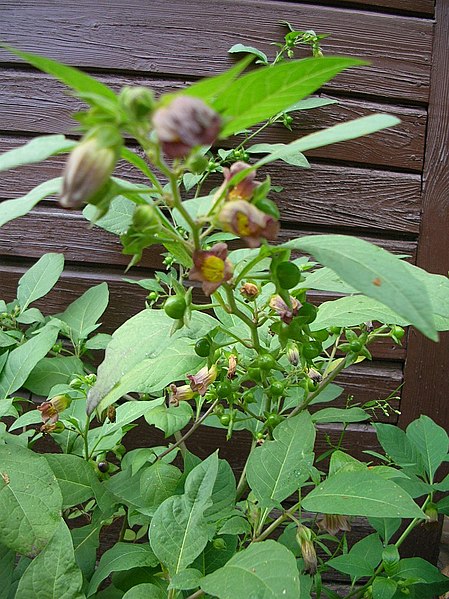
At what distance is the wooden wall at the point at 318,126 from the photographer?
1264mm

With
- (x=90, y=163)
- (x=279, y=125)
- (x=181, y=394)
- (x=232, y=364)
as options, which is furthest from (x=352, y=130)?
(x=279, y=125)

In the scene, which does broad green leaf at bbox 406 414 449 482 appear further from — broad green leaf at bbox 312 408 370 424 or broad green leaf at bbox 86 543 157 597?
broad green leaf at bbox 86 543 157 597

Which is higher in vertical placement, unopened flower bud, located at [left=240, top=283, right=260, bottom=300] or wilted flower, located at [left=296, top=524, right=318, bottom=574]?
unopened flower bud, located at [left=240, top=283, right=260, bottom=300]

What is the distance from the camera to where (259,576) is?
47 centimetres

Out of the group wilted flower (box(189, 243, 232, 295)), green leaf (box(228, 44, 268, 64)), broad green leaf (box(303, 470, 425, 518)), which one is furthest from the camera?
green leaf (box(228, 44, 268, 64))

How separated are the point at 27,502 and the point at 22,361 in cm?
27

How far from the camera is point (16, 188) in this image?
1285 mm

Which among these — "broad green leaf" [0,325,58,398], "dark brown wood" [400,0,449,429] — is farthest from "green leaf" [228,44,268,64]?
"broad green leaf" [0,325,58,398]

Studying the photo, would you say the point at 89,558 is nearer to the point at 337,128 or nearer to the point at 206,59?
the point at 337,128

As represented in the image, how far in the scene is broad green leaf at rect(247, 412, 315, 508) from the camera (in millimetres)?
588

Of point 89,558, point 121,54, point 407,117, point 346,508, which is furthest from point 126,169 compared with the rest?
point 346,508

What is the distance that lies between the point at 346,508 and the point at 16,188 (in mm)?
1078

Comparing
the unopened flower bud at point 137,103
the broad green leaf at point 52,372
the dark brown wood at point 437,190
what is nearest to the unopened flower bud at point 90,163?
the unopened flower bud at point 137,103

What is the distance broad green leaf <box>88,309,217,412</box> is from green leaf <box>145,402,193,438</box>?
141 mm
